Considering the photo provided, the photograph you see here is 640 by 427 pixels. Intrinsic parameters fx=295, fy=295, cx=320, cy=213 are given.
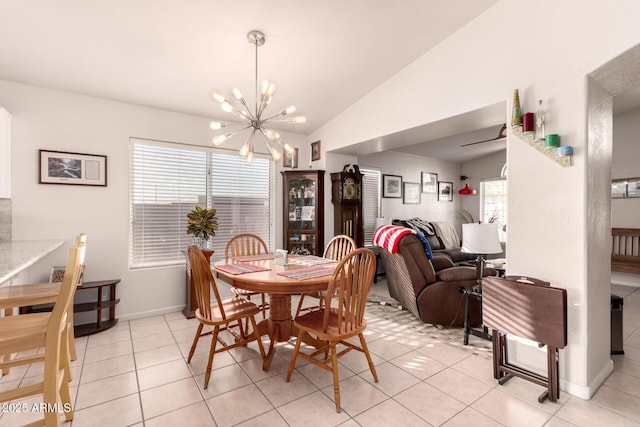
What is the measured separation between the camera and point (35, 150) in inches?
117

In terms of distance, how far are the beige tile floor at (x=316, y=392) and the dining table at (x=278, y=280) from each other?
21 centimetres

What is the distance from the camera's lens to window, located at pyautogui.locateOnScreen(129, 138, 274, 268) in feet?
11.9

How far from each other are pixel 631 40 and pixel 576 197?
939mm

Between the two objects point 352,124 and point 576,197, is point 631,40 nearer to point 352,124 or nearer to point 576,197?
point 576,197

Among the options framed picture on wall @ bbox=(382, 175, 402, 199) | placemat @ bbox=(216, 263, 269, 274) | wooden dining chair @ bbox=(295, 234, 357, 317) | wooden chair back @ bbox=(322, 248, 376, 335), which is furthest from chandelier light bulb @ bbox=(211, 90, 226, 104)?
framed picture on wall @ bbox=(382, 175, 402, 199)

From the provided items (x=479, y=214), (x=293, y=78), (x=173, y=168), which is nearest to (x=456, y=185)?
(x=479, y=214)

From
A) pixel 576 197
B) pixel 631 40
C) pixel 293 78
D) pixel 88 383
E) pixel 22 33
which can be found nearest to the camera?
pixel 631 40

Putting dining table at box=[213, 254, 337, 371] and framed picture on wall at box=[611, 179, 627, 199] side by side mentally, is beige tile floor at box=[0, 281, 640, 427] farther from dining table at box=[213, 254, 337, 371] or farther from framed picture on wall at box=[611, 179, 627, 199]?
framed picture on wall at box=[611, 179, 627, 199]

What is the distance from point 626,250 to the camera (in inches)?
197

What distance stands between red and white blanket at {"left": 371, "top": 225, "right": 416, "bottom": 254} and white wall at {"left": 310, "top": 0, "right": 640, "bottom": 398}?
1064 mm

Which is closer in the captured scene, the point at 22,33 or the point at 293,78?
the point at 22,33

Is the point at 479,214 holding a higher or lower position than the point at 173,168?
lower

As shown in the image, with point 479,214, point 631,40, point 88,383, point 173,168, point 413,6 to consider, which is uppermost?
point 413,6

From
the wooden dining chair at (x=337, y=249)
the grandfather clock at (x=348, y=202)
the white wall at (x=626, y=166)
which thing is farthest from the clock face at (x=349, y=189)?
the white wall at (x=626, y=166)
